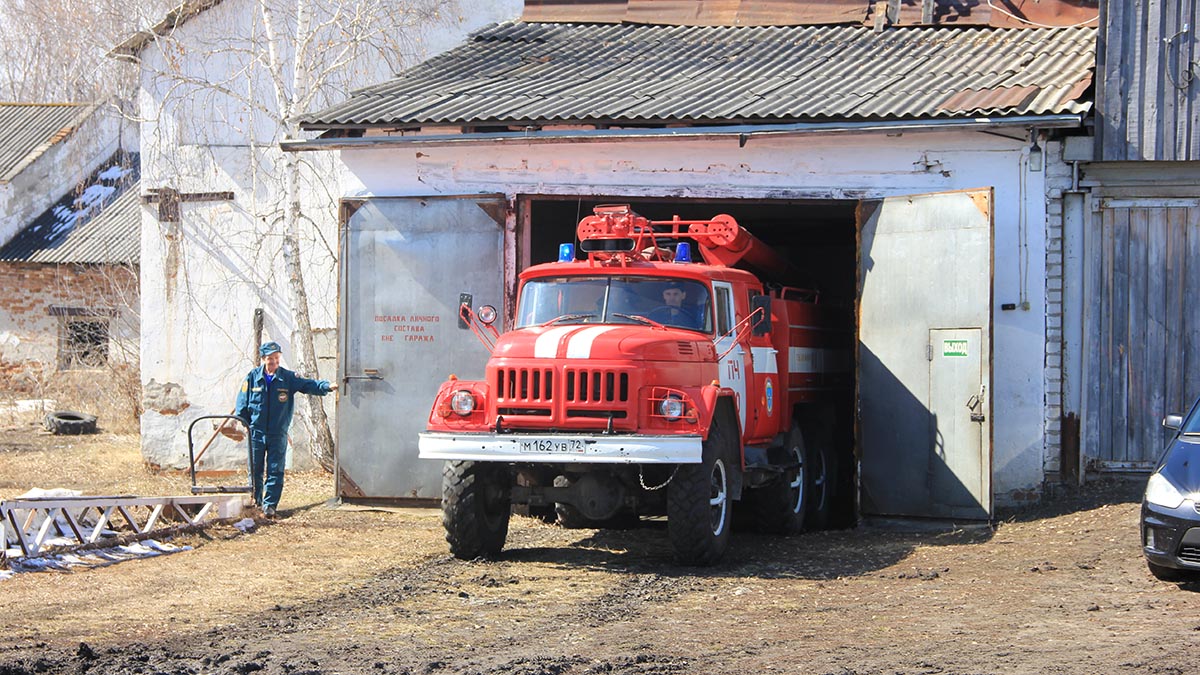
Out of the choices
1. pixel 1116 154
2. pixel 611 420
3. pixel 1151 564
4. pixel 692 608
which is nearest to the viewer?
pixel 692 608

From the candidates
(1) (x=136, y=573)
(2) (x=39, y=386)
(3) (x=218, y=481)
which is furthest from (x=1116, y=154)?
(2) (x=39, y=386)

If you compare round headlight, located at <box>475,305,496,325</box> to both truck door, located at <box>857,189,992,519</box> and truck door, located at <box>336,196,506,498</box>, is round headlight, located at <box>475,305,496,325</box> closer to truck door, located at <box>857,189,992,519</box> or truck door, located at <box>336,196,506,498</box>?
truck door, located at <box>336,196,506,498</box>

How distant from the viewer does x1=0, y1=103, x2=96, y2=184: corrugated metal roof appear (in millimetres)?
30828

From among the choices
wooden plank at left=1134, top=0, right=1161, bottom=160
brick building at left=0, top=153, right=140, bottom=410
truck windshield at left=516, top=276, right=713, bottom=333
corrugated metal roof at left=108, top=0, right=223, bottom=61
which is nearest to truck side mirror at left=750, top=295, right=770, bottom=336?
truck windshield at left=516, top=276, right=713, bottom=333

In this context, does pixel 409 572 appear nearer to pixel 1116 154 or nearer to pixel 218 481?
pixel 218 481

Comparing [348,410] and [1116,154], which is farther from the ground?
[1116,154]

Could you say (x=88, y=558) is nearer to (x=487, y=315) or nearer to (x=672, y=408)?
(x=487, y=315)

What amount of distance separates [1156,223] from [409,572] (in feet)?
26.3

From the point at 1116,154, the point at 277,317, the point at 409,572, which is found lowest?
the point at 409,572

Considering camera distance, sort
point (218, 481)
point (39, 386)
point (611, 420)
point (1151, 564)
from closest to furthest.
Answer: point (1151, 564) → point (611, 420) → point (218, 481) → point (39, 386)

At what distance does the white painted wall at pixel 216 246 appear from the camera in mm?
16000

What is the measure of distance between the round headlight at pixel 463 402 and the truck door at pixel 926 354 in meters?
4.53

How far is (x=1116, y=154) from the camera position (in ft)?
41.6

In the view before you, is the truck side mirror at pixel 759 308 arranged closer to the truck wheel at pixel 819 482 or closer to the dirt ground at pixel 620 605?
the dirt ground at pixel 620 605
